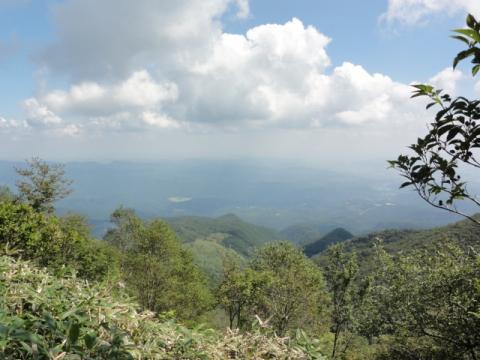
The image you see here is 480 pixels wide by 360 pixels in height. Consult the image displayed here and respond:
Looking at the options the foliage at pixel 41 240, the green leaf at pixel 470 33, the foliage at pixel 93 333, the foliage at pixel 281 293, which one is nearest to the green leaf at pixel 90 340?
the foliage at pixel 93 333

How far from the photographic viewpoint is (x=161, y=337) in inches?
114

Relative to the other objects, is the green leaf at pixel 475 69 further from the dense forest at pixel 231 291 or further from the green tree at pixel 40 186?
the green tree at pixel 40 186

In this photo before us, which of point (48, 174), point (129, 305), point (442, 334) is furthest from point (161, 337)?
point (48, 174)

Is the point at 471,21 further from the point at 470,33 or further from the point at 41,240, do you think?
the point at 41,240

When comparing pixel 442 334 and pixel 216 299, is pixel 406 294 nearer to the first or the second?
pixel 442 334

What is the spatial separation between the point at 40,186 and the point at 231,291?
22527 mm

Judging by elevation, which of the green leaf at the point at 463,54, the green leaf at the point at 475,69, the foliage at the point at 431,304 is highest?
the green leaf at the point at 463,54

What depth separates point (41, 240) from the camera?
66.2 ft

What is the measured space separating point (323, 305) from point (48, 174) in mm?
31699

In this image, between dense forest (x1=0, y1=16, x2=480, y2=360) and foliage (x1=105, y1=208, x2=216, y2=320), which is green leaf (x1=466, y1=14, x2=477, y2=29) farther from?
foliage (x1=105, y1=208, x2=216, y2=320)

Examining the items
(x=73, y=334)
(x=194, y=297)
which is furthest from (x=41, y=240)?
(x=73, y=334)

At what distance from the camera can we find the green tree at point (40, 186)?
111 feet

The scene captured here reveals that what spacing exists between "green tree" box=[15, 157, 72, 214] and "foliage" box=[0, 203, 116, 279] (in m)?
9.78

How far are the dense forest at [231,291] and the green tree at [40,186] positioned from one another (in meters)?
0.13
